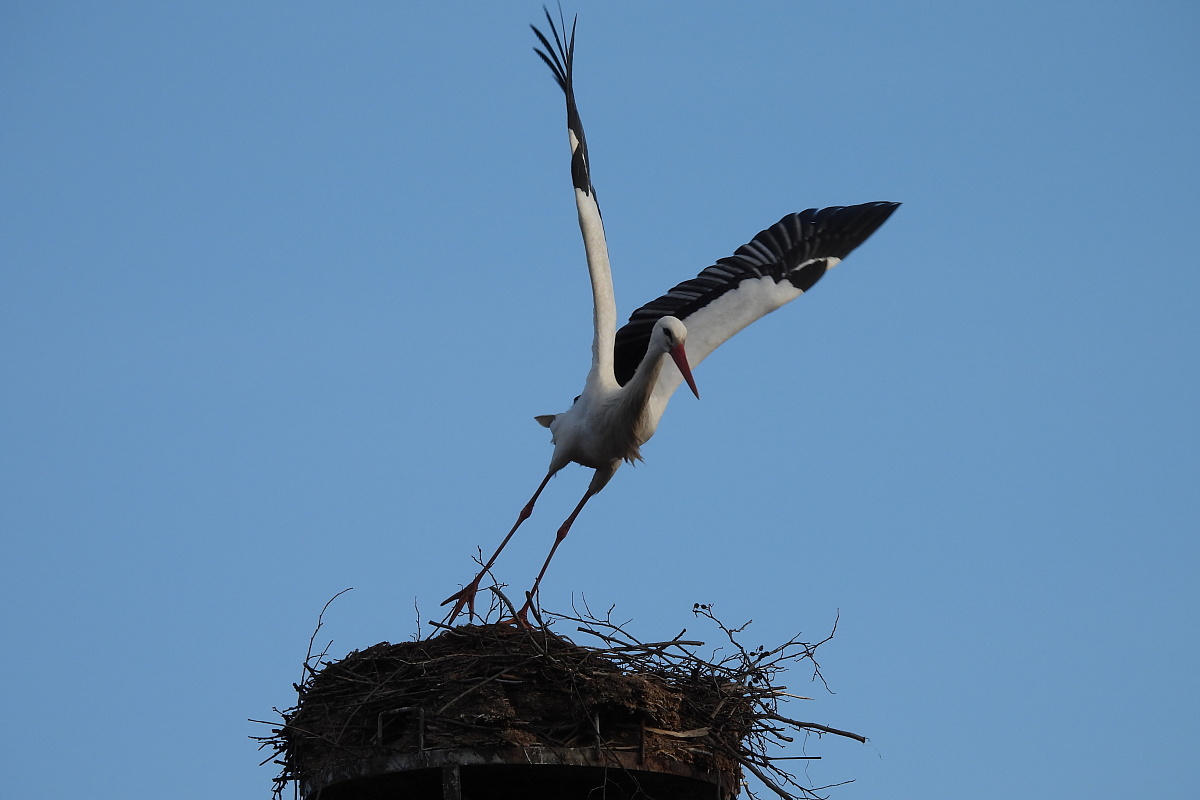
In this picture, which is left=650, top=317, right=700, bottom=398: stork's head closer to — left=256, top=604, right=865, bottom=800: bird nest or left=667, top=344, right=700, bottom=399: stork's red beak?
left=667, top=344, right=700, bottom=399: stork's red beak

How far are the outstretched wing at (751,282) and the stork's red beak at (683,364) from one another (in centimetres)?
59

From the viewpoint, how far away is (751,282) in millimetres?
9797

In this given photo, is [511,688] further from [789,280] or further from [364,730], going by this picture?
[789,280]

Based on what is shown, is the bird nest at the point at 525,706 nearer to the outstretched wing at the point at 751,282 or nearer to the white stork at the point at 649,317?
the white stork at the point at 649,317

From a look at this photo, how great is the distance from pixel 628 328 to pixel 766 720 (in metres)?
4.27

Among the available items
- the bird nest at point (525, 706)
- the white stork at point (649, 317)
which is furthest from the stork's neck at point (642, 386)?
the bird nest at point (525, 706)

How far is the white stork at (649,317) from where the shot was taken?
7.98 m

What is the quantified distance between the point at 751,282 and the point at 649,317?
809 millimetres

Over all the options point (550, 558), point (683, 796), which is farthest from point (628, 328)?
point (683, 796)

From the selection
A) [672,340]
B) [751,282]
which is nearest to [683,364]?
[672,340]

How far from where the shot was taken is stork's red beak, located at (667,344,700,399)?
7.75 m

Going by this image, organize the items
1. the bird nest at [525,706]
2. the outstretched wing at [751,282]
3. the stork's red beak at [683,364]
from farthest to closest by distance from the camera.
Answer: the outstretched wing at [751,282] < the stork's red beak at [683,364] < the bird nest at [525,706]

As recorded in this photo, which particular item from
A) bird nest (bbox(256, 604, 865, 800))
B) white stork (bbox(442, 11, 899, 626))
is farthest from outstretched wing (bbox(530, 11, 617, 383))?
bird nest (bbox(256, 604, 865, 800))

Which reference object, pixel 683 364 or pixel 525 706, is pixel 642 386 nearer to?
pixel 683 364
